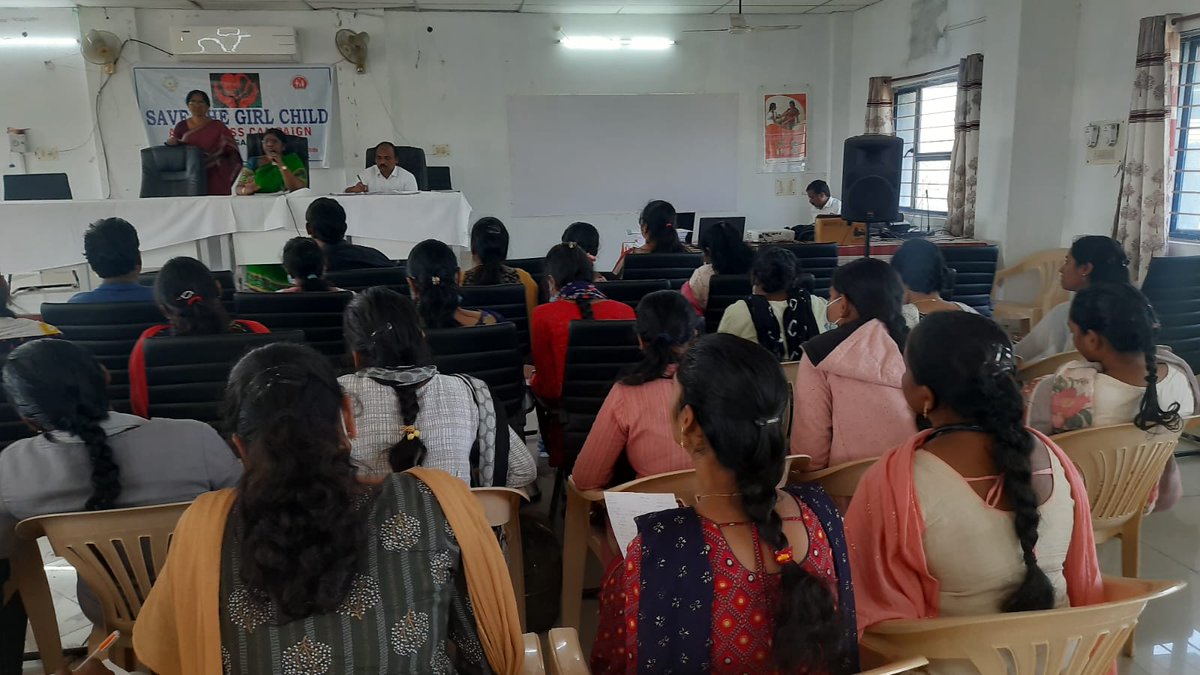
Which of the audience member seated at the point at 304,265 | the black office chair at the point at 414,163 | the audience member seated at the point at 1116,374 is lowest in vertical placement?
the audience member seated at the point at 1116,374

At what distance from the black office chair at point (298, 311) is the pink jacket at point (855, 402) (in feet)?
5.81

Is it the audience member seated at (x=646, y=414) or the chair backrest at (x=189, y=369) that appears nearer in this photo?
the audience member seated at (x=646, y=414)

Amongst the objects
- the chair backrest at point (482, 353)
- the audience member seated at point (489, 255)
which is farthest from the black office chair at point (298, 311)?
the chair backrest at point (482, 353)

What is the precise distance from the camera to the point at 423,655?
42.9 inches

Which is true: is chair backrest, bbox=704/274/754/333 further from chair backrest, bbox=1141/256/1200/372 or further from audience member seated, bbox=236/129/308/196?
audience member seated, bbox=236/129/308/196

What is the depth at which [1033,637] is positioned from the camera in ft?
3.62

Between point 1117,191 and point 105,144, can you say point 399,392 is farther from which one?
point 105,144

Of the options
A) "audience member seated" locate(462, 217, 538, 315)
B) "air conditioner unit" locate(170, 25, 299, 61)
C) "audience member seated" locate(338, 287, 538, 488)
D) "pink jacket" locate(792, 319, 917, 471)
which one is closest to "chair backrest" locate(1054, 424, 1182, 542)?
"pink jacket" locate(792, 319, 917, 471)

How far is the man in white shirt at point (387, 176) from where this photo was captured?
564cm

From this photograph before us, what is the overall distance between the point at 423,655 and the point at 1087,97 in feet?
18.4

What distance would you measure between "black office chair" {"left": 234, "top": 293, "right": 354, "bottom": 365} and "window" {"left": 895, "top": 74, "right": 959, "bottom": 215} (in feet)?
16.7

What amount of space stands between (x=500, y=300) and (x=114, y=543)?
5.97 ft

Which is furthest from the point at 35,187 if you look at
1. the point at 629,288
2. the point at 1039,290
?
the point at 1039,290

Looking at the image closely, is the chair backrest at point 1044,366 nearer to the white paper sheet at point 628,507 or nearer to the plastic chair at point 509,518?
the white paper sheet at point 628,507
